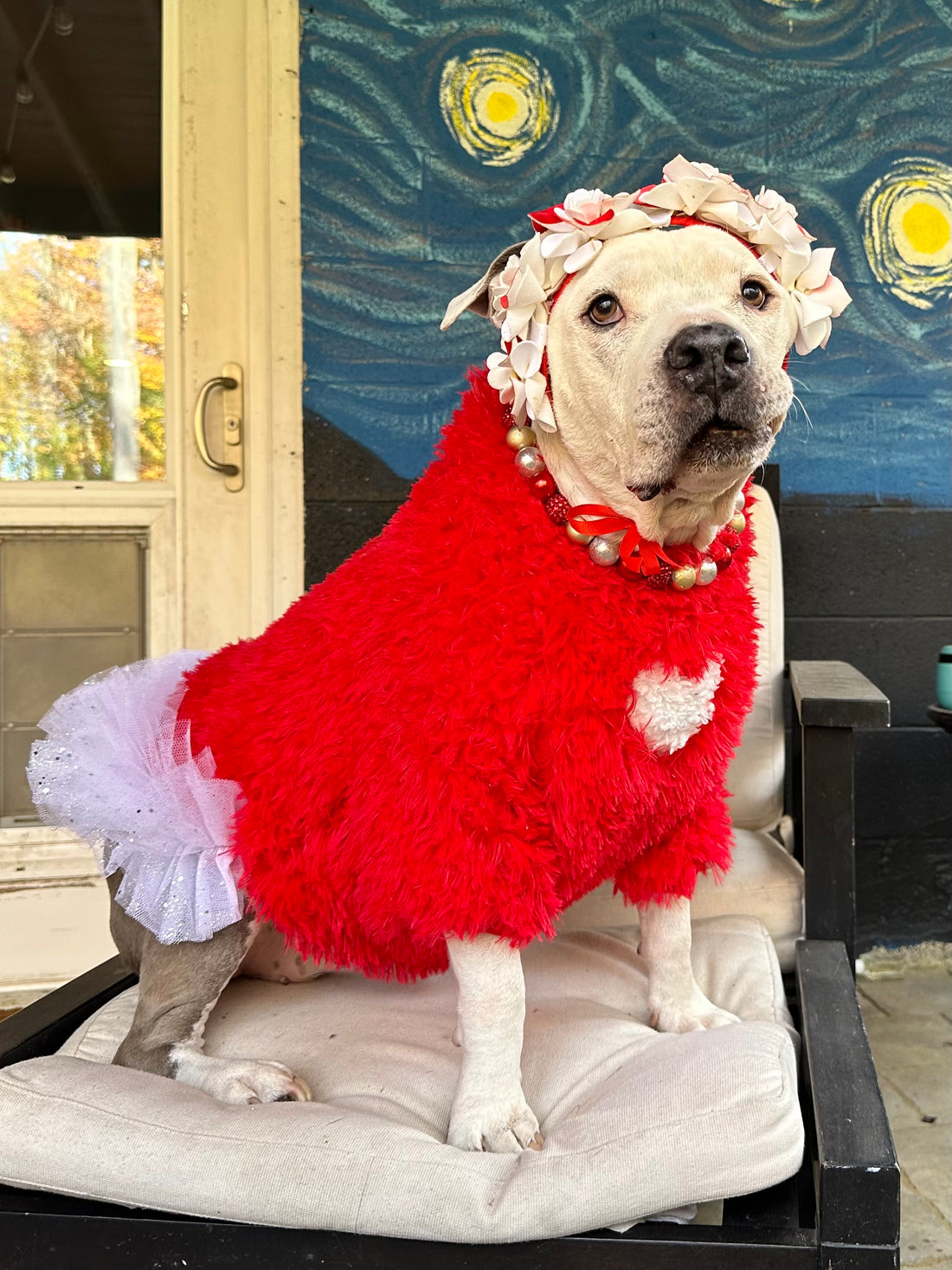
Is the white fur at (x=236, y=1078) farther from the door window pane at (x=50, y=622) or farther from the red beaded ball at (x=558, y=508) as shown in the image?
the door window pane at (x=50, y=622)

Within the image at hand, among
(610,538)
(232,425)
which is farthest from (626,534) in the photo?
(232,425)

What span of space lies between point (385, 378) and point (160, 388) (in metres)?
0.46

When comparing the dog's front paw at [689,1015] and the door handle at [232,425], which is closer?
the dog's front paw at [689,1015]

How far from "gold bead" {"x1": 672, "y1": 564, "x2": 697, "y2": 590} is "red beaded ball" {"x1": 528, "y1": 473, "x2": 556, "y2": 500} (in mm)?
134

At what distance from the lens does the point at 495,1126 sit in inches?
33.3

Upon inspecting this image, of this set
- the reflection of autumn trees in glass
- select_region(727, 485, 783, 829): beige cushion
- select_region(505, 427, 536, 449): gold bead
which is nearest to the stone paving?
select_region(727, 485, 783, 829): beige cushion

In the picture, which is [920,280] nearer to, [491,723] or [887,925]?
[887,925]

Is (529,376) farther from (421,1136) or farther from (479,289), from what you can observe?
(421,1136)

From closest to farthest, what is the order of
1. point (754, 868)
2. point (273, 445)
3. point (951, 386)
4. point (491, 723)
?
1. point (491, 723)
2. point (754, 868)
3. point (273, 445)
4. point (951, 386)

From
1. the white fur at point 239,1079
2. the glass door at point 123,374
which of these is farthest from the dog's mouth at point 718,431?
the glass door at point 123,374

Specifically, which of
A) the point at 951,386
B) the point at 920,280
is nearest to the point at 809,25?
the point at 920,280

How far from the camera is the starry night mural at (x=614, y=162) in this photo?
198cm

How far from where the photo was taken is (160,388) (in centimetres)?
205

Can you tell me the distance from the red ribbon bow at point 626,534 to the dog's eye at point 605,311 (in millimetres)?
156
